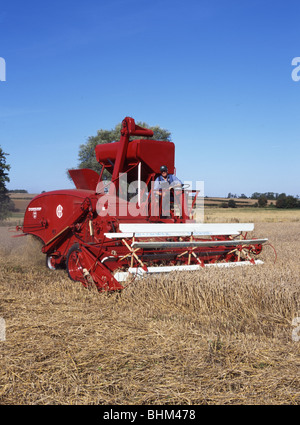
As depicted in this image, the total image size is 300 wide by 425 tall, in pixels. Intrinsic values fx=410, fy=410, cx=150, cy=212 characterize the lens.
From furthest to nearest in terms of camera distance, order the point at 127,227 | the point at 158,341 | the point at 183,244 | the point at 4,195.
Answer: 1. the point at 4,195
2. the point at 183,244
3. the point at 127,227
4. the point at 158,341

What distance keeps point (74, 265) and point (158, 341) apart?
3.17 metres

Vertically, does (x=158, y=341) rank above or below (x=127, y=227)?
below

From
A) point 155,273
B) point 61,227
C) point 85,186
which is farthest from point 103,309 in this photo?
point 85,186

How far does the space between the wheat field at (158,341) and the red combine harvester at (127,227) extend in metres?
0.46

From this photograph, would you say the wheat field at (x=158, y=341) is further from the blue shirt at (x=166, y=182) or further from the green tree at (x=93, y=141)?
the green tree at (x=93, y=141)

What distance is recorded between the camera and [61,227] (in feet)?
24.6

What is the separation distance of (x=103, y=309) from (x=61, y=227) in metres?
2.97

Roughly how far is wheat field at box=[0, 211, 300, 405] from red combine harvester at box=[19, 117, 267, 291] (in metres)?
0.46

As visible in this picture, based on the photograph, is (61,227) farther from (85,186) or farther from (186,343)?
(186,343)

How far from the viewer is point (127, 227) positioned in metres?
5.55

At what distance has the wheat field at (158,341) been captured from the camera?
2789mm

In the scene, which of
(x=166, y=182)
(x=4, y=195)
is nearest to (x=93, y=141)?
(x=4, y=195)

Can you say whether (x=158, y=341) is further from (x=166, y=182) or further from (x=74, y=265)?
(x=166, y=182)

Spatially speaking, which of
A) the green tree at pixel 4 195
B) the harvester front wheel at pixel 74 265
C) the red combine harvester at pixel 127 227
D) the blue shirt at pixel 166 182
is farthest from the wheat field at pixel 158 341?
the green tree at pixel 4 195
